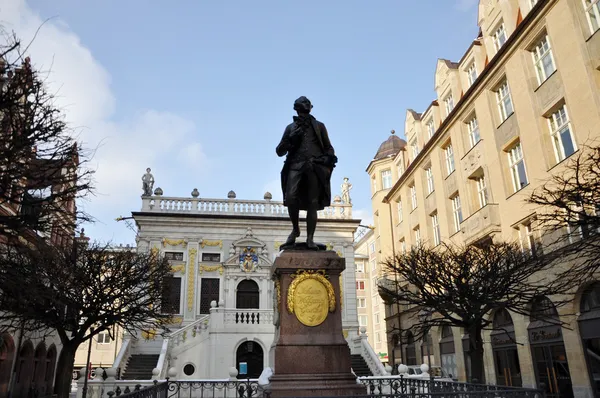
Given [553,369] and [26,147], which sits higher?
[26,147]

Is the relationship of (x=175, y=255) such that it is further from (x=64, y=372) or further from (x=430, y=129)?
(x=430, y=129)

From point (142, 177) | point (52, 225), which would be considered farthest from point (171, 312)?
point (52, 225)

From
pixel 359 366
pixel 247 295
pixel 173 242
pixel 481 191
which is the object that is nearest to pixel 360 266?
pixel 247 295

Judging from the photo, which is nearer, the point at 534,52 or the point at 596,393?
the point at 596,393

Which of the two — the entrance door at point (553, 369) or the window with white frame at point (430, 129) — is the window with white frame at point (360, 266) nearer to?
the window with white frame at point (430, 129)

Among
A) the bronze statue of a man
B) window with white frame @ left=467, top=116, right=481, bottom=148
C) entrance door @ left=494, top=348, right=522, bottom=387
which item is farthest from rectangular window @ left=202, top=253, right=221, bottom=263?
the bronze statue of a man

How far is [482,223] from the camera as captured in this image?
22766 millimetres

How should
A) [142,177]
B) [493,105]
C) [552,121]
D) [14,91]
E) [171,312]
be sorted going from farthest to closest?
Result: [142,177]
[171,312]
[493,105]
[552,121]
[14,91]

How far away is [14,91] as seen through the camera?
24.4 ft

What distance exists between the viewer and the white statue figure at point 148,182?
31.9 meters

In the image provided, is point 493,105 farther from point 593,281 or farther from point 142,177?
point 142,177

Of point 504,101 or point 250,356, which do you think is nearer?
point 504,101

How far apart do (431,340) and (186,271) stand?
16410mm

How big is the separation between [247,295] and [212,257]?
346cm
